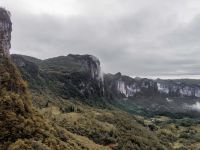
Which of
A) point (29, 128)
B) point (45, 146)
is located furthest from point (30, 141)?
point (29, 128)

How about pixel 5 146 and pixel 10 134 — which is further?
pixel 10 134

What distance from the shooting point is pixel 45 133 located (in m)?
199

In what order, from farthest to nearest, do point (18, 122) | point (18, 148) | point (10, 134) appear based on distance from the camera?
point (18, 122) < point (10, 134) < point (18, 148)

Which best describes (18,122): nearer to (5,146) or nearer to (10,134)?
(10,134)

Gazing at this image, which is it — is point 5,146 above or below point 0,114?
below

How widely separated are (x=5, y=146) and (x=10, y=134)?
13.2 m

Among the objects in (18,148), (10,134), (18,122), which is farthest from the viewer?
(18,122)

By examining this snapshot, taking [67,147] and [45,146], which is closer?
[45,146]

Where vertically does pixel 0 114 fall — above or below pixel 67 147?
above

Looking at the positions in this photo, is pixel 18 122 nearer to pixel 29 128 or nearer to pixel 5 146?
pixel 29 128

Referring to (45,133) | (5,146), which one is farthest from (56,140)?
(5,146)

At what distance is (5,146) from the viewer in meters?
170

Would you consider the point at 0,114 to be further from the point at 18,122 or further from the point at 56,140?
A: the point at 56,140

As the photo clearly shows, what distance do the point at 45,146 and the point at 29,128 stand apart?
80.0 feet
